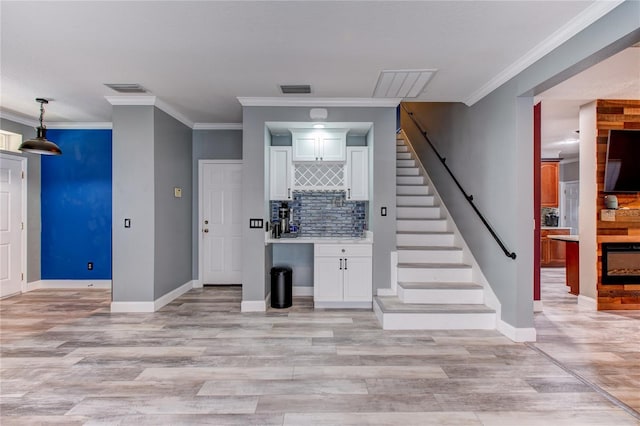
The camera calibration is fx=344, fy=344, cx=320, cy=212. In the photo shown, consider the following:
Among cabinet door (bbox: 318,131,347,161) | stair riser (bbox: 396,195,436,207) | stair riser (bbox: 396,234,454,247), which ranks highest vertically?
cabinet door (bbox: 318,131,347,161)

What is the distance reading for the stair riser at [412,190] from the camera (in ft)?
18.9

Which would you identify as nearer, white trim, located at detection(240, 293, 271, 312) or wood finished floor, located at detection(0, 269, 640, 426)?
wood finished floor, located at detection(0, 269, 640, 426)

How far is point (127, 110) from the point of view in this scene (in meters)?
4.38

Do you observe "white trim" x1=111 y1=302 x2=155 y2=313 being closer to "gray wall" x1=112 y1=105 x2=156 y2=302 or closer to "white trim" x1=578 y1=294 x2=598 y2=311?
"gray wall" x1=112 y1=105 x2=156 y2=302

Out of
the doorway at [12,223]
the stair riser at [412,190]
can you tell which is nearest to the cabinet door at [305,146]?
the stair riser at [412,190]

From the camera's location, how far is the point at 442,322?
3.76 meters

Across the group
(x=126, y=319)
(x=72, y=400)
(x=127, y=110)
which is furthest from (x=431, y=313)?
(x=127, y=110)

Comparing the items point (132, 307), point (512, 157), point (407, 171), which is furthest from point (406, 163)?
point (132, 307)

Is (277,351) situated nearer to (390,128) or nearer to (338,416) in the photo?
(338,416)

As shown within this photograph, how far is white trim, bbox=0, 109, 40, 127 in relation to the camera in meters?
5.08

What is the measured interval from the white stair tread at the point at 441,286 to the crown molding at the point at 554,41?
225 centimetres

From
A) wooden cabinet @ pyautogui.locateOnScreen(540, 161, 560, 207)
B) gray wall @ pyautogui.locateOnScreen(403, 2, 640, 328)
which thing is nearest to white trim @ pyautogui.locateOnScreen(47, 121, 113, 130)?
gray wall @ pyautogui.locateOnScreen(403, 2, 640, 328)

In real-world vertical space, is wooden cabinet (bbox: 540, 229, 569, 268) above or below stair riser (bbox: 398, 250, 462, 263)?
below

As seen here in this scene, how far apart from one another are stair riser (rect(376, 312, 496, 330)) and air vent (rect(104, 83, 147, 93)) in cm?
380
